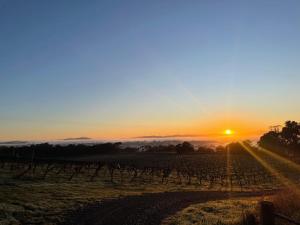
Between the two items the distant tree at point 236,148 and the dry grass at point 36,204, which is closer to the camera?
the dry grass at point 36,204

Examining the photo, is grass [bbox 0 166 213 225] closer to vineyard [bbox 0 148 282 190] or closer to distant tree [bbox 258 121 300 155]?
vineyard [bbox 0 148 282 190]

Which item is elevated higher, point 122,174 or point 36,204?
point 122,174

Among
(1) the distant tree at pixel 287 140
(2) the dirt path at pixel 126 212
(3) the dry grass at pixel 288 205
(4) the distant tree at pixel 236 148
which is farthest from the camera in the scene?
(4) the distant tree at pixel 236 148

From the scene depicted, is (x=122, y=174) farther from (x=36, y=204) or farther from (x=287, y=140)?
(x=287, y=140)

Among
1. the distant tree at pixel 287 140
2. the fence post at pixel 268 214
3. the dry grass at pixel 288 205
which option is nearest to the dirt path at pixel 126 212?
the dry grass at pixel 288 205

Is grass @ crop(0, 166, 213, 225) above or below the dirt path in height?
above

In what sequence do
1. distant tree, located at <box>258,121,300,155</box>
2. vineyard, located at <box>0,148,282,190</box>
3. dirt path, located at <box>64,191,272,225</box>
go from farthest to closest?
distant tree, located at <box>258,121,300,155</box>, vineyard, located at <box>0,148,282,190</box>, dirt path, located at <box>64,191,272,225</box>

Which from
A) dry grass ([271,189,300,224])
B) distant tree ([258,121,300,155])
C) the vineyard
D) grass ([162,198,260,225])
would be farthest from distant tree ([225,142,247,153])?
dry grass ([271,189,300,224])

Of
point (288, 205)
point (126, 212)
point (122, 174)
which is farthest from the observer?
point (122, 174)

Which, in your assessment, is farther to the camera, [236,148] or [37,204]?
→ [236,148]

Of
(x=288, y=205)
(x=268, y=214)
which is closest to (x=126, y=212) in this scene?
(x=288, y=205)

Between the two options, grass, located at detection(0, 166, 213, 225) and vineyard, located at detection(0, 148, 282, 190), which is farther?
vineyard, located at detection(0, 148, 282, 190)

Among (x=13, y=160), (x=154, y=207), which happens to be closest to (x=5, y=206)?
(x=154, y=207)

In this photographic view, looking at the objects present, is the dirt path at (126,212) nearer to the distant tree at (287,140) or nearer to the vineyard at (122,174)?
the vineyard at (122,174)
